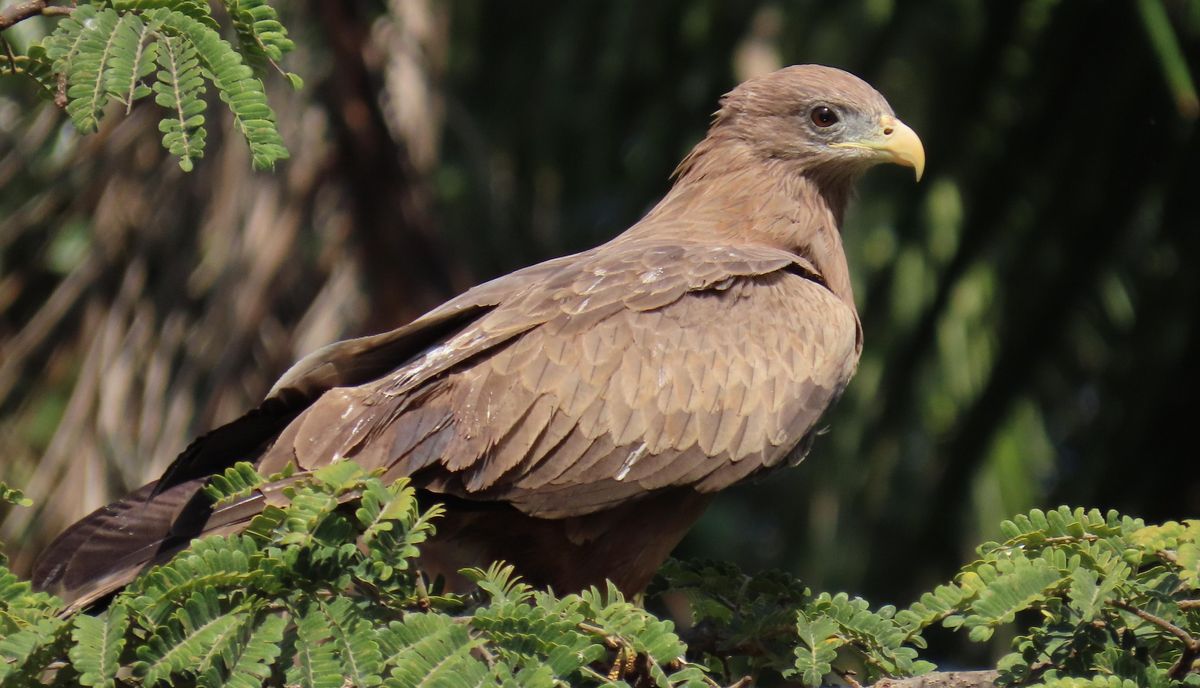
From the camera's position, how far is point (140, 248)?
639 centimetres

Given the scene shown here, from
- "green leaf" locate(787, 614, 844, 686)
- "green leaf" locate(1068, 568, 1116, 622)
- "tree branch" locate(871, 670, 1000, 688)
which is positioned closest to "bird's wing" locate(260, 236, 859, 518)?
"green leaf" locate(787, 614, 844, 686)

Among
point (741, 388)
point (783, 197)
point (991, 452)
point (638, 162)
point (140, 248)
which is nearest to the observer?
point (741, 388)

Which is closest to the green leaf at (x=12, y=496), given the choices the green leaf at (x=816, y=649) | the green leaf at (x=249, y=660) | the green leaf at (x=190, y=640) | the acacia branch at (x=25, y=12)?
the green leaf at (x=190, y=640)

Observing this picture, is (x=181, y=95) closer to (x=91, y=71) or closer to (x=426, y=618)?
(x=91, y=71)

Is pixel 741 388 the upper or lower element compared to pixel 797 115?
lower

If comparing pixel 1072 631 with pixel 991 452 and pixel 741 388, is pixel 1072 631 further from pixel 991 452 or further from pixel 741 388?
pixel 991 452

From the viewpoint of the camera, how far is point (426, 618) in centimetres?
262

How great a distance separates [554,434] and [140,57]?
151cm

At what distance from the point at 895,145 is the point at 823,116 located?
28 centimetres

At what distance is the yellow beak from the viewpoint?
15.8 ft

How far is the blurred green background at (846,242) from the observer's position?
6227 millimetres

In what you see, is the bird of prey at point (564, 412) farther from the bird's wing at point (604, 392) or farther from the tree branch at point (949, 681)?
the tree branch at point (949, 681)

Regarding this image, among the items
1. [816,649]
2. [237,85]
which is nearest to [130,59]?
[237,85]

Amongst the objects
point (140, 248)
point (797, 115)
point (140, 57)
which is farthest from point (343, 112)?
point (140, 57)
